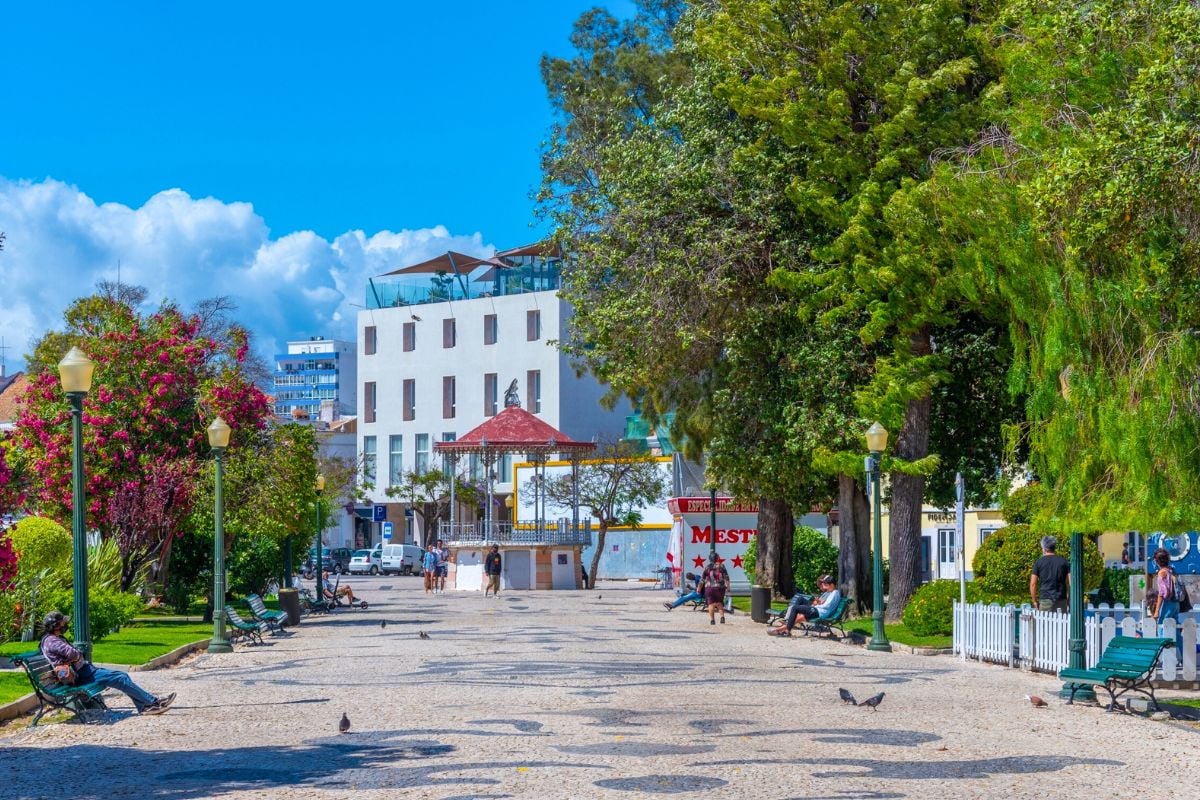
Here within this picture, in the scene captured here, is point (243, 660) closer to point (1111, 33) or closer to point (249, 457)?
point (249, 457)

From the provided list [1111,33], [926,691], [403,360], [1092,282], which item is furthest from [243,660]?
[403,360]

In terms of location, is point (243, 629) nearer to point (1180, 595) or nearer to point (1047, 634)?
point (1047, 634)

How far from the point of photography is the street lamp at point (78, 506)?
16.0 m

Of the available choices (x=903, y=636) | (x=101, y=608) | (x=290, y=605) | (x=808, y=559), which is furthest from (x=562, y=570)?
(x=101, y=608)

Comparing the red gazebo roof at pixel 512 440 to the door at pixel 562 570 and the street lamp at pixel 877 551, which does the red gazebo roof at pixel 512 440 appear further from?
the street lamp at pixel 877 551

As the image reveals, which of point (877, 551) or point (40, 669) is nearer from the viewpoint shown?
point (40, 669)

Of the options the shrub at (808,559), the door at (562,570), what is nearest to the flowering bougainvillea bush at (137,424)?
the shrub at (808,559)

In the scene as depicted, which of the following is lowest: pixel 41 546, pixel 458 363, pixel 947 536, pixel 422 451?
pixel 947 536

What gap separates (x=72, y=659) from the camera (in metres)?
15.1

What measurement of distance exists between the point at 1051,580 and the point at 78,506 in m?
12.9

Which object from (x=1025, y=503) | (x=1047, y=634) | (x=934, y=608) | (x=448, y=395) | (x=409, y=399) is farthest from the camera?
(x=409, y=399)

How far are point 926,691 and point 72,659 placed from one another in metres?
9.23

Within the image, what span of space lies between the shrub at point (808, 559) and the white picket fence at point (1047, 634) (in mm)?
21103

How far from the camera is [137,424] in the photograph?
33.1 metres
